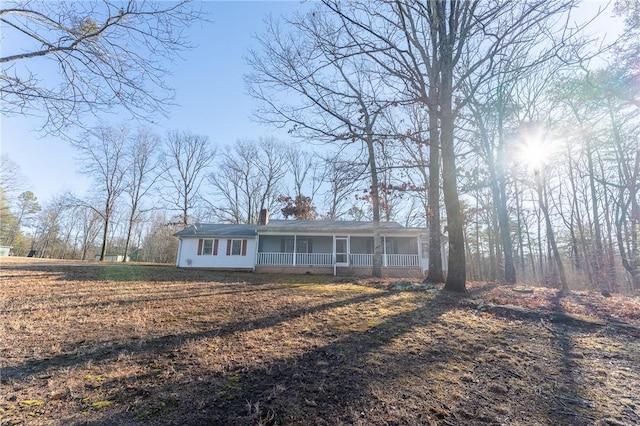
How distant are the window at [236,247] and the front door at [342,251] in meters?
6.00

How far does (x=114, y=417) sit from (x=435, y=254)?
1074cm

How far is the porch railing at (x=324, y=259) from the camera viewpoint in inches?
683

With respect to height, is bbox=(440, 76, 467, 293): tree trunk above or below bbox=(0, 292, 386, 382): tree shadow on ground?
above

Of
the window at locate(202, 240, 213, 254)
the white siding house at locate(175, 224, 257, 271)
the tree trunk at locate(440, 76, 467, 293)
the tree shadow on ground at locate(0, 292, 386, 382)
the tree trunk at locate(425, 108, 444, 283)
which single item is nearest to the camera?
the tree shadow on ground at locate(0, 292, 386, 382)

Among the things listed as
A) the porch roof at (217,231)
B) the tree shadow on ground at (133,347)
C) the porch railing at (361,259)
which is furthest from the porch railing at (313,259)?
the tree shadow on ground at (133,347)

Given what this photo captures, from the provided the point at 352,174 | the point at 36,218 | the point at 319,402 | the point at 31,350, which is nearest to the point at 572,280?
the point at 352,174

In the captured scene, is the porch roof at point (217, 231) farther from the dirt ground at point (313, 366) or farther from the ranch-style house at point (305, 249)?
the dirt ground at point (313, 366)

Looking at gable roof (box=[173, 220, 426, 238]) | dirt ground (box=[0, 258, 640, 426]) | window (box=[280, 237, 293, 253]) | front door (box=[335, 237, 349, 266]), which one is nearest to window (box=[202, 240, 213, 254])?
gable roof (box=[173, 220, 426, 238])

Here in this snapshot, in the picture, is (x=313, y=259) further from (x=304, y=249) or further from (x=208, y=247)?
(x=208, y=247)

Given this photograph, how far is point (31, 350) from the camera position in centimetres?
353

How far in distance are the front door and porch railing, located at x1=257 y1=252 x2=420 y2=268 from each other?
35cm

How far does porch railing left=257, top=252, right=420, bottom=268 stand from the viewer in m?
17.3

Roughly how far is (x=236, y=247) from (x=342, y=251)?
260 inches

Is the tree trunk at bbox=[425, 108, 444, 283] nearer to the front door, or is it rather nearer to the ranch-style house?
the ranch-style house
